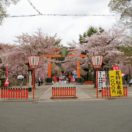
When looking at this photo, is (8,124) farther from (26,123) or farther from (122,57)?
(122,57)

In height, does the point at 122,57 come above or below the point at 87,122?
above

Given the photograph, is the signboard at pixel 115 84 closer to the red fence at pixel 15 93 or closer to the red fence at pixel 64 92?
the red fence at pixel 64 92

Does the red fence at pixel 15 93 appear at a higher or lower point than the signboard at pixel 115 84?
lower

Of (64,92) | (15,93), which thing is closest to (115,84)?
(64,92)

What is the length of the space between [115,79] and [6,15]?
29.7 ft

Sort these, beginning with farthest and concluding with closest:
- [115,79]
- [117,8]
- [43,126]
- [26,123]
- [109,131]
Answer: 1. [117,8]
2. [115,79]
3. [26,123]
4. [43,126]
5. [109,131]

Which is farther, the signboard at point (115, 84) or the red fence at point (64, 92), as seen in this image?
the red fence at point (64, 92)

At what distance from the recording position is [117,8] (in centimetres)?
3906

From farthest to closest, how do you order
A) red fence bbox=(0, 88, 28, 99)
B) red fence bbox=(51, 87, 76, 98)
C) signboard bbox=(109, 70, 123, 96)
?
red fence bbox=(51, 87, 76, 98) → red fence bbox=(0, 88, 28, 99) → signboard bbox=(109, 70, 123, 96)

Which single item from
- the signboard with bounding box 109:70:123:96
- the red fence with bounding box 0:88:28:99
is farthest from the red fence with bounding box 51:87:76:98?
the signboard with bounding box 109:70:123:96

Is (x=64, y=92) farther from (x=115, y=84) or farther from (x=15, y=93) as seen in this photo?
(x=115, y=84)

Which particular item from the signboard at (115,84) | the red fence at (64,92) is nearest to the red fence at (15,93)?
the red fence at (64,92)

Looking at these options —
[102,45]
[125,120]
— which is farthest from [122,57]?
[125,120]

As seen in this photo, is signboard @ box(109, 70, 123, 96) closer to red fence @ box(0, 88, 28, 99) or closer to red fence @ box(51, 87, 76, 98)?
red fence @ box(51, 87, 76, 98)
